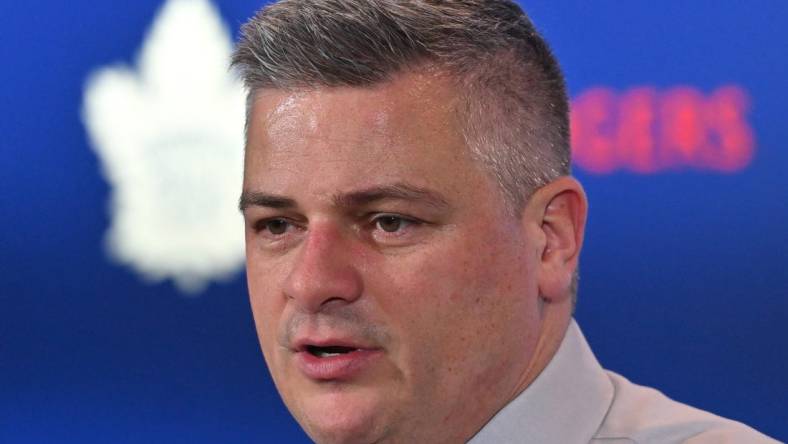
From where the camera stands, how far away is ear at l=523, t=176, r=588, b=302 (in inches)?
69.3

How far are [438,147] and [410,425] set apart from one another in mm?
384

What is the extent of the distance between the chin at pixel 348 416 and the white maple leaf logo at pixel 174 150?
1.05m

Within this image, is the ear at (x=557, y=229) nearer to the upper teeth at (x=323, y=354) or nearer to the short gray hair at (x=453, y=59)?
the short gray hair at (x=453, y=59)

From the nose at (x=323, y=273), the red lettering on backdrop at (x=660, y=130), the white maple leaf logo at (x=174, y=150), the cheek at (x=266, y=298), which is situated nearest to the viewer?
the nose at (x=323, y=273)

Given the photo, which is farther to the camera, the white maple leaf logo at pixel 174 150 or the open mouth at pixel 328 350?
the white maple leaf logo at pixel 174 150

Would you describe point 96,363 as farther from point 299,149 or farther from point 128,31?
point 299,149

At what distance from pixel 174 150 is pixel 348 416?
1188 millimetres

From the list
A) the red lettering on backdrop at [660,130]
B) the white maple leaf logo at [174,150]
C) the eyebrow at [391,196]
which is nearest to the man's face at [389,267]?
the eyebrow at [391,196]

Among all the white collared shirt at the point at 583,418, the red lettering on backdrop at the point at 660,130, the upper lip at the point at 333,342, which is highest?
the red lettering on backdrop at the point at 660,130

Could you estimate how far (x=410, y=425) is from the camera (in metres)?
1.67

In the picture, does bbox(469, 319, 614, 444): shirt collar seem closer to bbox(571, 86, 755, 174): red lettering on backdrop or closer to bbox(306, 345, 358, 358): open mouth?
bbox(306, 345, 358, 358): open mouth

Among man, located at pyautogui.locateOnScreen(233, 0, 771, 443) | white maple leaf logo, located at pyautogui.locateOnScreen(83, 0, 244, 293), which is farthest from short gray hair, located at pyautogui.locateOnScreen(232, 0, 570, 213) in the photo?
white maple leaf logo, located at pyautogui.locateOnScreen(83, 0, 244, 293)

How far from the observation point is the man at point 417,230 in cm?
164

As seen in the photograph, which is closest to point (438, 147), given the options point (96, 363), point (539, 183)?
point (539, 183)
